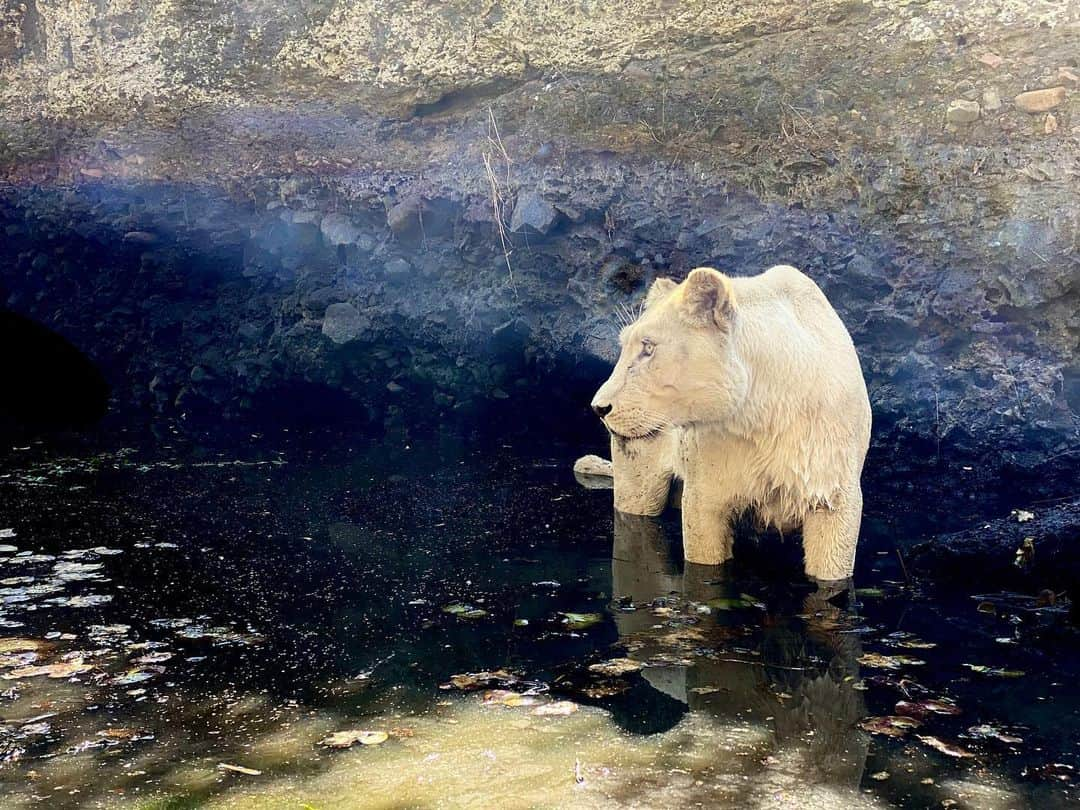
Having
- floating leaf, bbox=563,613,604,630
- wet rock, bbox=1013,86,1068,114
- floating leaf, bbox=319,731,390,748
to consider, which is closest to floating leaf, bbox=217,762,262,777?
floating leaf, bbox=319,731,390,748

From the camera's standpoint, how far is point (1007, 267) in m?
7.60

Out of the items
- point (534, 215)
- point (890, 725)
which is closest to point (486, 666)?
point (890, 725)

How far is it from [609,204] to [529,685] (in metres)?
5.64

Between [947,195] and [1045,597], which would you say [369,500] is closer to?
[1045,597]

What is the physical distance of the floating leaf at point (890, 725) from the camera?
12.4ft

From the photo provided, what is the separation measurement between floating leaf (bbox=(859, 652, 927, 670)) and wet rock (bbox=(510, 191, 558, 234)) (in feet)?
18.1

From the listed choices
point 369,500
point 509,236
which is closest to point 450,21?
point 509,236

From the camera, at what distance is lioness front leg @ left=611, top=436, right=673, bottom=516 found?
6.73 m

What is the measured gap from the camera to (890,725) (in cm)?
382

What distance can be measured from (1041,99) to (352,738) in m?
7.23

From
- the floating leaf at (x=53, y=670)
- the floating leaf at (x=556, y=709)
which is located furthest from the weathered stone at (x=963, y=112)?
the floating leaf at (x=53, y=670)

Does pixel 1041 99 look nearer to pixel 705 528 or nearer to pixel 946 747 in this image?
pixel 705 528

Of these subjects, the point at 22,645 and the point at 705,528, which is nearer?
the point at 22,645

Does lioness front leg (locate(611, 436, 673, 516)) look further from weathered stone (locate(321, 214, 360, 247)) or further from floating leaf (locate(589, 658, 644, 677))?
weathered stone (locate(321, 214, 360, 247))
